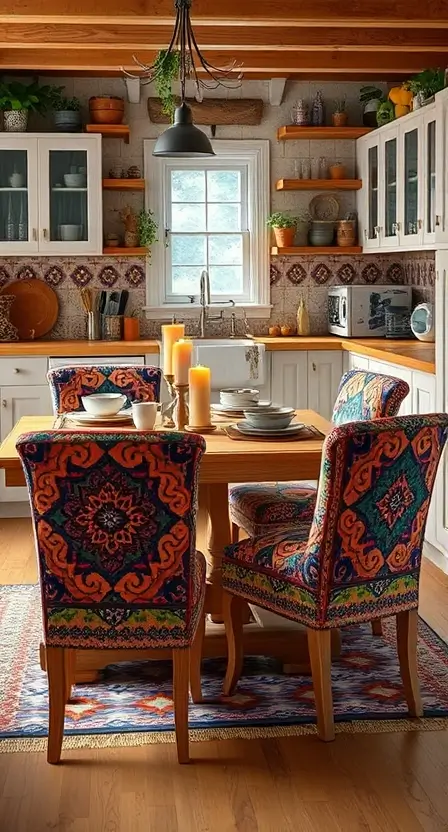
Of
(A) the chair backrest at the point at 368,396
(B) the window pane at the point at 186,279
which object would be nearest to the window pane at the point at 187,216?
(B) the window pane at the point at 186,279

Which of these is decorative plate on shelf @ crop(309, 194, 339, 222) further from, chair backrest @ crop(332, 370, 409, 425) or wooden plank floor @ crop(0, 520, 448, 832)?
wooden plank floor @ crop(0, 520, 448, 832)

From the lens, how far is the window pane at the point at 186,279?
711 cm

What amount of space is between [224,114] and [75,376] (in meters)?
2.92

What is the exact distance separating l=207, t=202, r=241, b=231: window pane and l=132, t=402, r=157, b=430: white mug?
11.9ft

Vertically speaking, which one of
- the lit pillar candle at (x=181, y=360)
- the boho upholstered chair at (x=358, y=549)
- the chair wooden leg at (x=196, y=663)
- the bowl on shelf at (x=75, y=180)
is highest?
the bowl on shelf at (x=75, y=180)

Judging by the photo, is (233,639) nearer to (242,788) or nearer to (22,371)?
(242,788)

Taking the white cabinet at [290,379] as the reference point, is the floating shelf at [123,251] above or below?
above

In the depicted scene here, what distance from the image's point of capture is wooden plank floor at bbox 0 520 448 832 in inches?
109

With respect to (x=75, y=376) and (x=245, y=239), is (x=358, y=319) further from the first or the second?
(x=75, y=376)

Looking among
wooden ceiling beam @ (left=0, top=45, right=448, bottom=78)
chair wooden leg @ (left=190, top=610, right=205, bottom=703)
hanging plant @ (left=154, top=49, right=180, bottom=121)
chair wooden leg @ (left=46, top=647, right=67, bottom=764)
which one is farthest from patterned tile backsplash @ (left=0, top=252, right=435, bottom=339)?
chair wooden leg @ (left=46, top=647, right=67, bottom=764)

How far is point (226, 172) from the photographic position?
7086mm

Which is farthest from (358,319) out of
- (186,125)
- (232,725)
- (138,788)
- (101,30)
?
(138,788)

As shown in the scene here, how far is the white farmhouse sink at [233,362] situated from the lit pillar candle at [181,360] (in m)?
2.48

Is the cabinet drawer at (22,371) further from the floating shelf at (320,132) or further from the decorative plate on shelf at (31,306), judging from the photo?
the floating shelf at (320,132)
